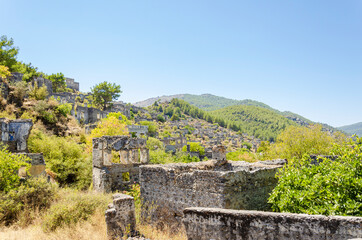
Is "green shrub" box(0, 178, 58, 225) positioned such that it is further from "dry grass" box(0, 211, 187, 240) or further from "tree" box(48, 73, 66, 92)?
"tree" box(48, 73, 66, 92)

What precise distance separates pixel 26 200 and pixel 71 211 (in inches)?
84.1

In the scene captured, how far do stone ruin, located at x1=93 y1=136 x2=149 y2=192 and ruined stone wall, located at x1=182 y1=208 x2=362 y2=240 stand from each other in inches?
364

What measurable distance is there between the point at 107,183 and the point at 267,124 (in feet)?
541

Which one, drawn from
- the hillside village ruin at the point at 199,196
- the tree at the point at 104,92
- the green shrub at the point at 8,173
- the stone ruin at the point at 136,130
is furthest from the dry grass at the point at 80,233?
the tree at the point at 104,92

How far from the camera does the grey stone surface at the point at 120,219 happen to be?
21.5ft

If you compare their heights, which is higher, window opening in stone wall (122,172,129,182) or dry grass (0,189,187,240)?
window opening in stone wall (122,172,129,182)

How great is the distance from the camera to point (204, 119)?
155000mm

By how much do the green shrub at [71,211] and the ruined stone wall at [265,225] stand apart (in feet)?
16.4

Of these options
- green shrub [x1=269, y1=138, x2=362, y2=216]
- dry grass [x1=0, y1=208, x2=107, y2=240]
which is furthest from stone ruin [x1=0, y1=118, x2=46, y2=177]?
green shrub [x1=269, y1=138, x2=362, y2=216]

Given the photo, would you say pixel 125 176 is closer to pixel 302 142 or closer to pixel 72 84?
pixel 302 142

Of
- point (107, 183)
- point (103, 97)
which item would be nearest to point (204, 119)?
point (103, 97)

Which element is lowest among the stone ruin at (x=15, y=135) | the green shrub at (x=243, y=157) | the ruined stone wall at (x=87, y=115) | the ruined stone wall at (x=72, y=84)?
the green shrub at (x=243, y=157)

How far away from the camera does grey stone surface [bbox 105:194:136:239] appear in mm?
6562

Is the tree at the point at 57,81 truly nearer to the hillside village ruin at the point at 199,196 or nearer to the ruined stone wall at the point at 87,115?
the ruined stone wall at the point at 87,115
